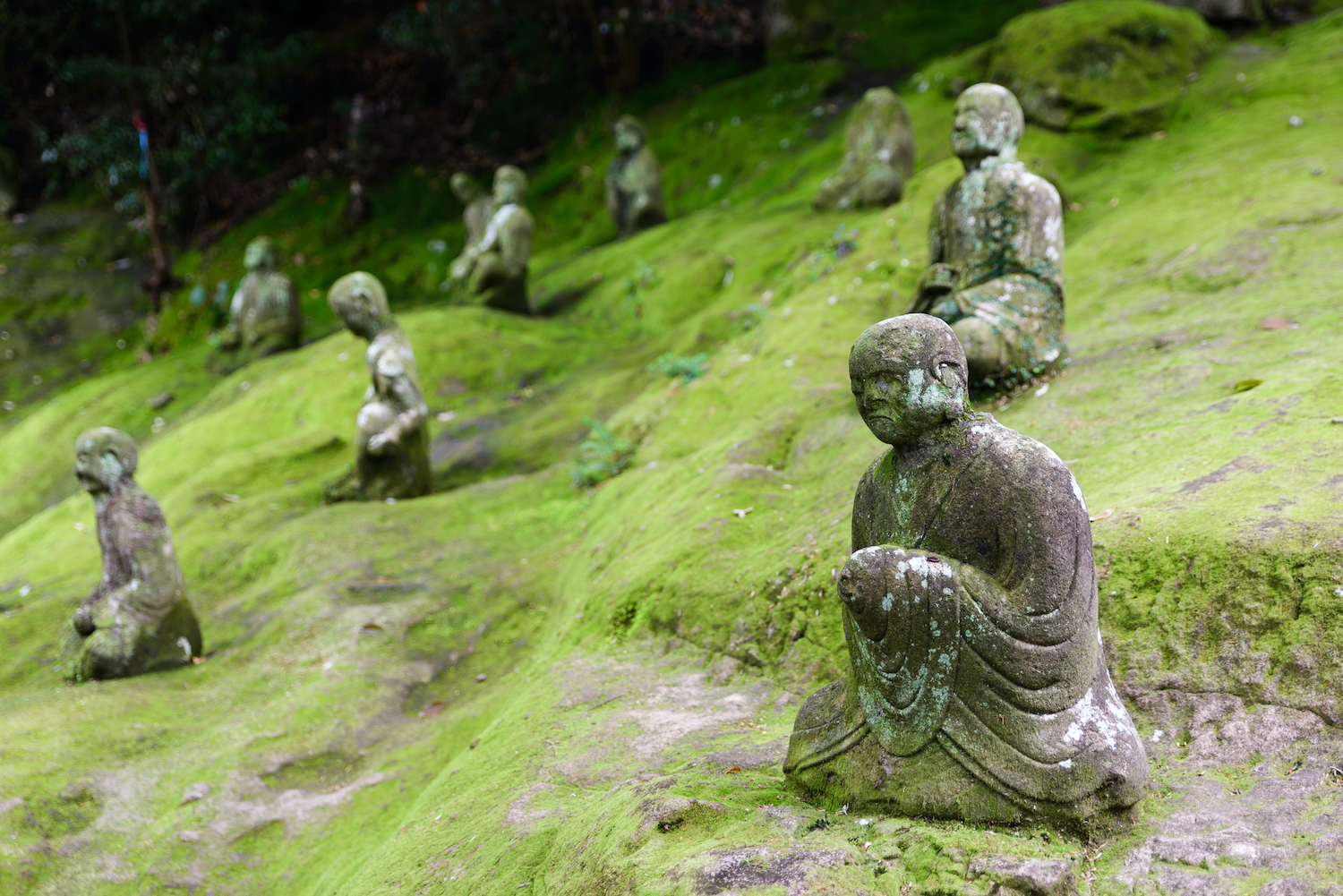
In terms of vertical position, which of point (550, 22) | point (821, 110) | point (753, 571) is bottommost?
point (753, 571)

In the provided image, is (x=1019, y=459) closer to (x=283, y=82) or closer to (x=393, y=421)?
(x=393, y=421)

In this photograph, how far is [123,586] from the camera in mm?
7703

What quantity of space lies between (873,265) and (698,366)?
2296mm

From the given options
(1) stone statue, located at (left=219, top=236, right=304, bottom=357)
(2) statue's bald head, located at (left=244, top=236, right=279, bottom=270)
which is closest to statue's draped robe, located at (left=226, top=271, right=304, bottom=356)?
(1) stone statue, located at (left=219, top=236, right=304, bottom=357)

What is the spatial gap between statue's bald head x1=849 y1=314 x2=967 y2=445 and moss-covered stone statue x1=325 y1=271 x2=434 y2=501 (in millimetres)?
7991

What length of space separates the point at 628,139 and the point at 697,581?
1361 centimetres

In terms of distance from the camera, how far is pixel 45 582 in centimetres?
1063

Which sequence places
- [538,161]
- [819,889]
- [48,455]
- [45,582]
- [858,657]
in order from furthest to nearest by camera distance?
[538,161], [48,455], [45,582], [858,657], [819,889]

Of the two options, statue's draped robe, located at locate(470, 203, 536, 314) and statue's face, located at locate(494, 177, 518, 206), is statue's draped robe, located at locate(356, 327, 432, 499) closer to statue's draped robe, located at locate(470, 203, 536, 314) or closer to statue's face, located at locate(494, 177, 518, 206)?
statue's draped robe, located at locate(470, 203, 536, 314)

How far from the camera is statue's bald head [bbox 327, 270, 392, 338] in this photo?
10656 millimetres

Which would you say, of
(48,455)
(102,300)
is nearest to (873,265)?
(48,455)

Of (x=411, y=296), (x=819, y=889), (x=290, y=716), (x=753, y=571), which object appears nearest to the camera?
(x=819, y=889)

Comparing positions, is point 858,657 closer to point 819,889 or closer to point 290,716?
point 819,889

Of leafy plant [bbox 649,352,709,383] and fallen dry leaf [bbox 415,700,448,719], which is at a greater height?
leafy plant [bbox 649,352,709,383]
